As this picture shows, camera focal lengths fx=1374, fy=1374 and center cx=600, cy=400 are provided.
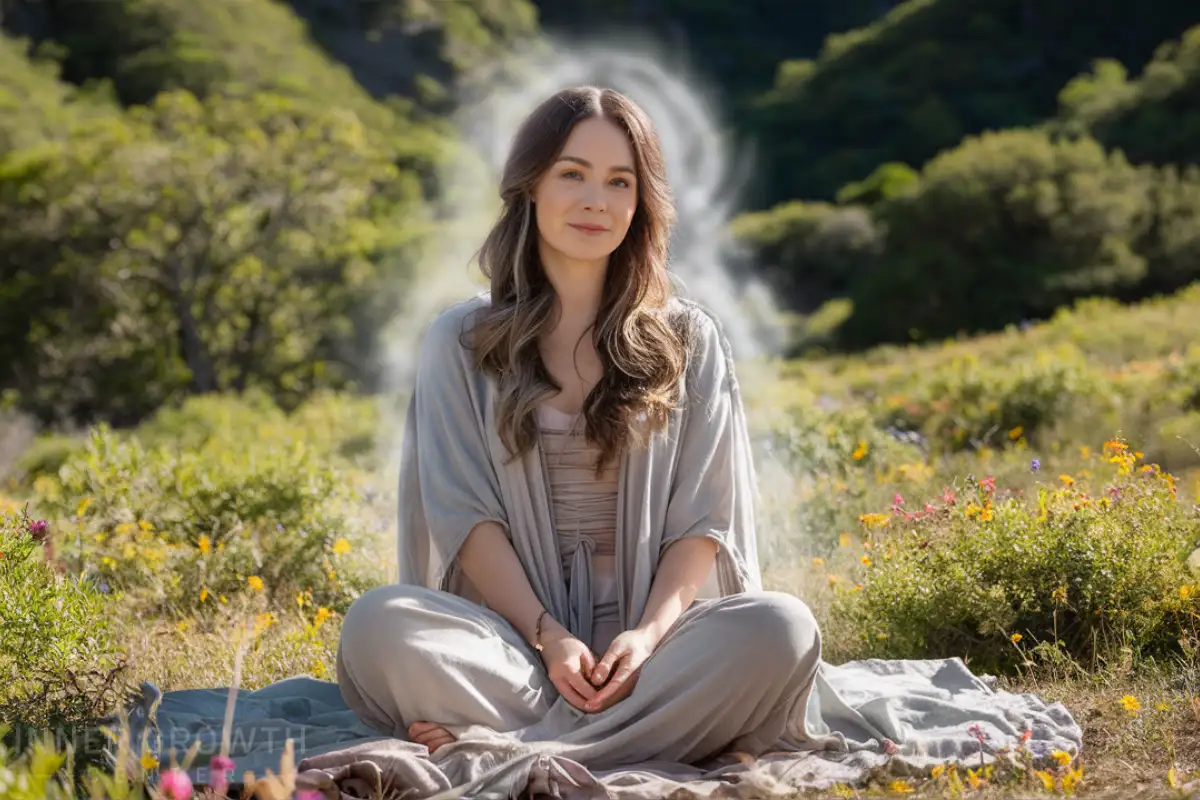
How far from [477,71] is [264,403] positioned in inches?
1087

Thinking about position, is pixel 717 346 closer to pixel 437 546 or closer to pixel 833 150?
pixel 437 546

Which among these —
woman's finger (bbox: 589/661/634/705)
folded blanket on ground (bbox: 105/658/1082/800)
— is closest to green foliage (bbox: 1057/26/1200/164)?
folded blanket on ground (bbox: 105/658/1082/800)

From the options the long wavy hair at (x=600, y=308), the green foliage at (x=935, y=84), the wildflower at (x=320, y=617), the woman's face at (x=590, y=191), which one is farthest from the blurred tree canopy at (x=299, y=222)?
the woman's face at (x=590, y=191)

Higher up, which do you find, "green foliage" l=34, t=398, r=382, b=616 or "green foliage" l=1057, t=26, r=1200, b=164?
"green foliage" l=1057, t=26, r=1200, b=164

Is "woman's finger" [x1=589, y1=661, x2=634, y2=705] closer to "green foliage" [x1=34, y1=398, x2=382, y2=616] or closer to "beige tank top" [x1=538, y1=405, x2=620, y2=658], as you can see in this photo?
"beige tank top" [x1=538, y1=405, x2=620, y2=658]

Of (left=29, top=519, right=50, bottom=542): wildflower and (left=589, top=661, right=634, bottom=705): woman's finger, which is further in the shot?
(left=29, top=519, right=50, bottom=542): wildflower

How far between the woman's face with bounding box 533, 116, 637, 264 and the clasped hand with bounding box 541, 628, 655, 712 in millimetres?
949

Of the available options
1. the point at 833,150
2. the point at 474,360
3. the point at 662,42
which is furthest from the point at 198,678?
the point at 662,42

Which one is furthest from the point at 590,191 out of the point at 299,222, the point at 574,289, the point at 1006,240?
the point at 1006,240

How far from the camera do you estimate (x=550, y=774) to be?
261 cm

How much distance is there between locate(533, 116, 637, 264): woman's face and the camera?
10.7 feet

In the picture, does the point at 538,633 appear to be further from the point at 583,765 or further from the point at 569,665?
the point at 583,765

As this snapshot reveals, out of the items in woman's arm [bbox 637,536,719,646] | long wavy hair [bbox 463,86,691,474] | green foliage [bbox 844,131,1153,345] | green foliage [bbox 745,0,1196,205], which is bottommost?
woman's arm [bbox 637,536,719,646]

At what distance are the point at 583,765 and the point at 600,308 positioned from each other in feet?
3.89
